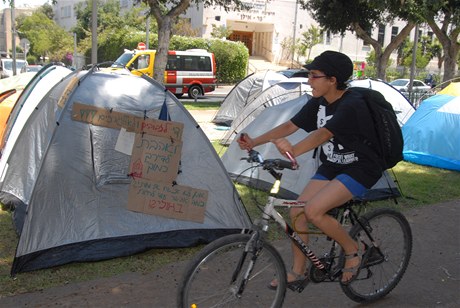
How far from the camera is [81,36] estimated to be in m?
55.2

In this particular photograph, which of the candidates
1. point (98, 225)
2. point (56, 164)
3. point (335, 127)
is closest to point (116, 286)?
point (98, 225)

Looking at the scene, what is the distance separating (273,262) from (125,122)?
98.1 inches

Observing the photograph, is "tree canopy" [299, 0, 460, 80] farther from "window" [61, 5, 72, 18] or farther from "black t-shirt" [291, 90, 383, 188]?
"window" [61, 5, 72, 18]

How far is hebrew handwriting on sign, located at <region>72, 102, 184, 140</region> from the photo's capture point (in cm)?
495

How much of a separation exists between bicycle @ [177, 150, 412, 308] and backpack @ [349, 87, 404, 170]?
458 mm

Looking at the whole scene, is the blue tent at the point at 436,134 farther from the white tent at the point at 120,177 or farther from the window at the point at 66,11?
the window at the point at 66,11

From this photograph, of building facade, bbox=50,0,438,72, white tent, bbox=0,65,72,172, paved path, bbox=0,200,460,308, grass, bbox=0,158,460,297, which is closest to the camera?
paved path, bbox=0,200,460,308

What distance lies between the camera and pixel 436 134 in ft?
30.7

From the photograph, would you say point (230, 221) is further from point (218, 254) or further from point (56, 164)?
point (218, 254)

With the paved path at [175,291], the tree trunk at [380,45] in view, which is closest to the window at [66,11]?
the tree trunk at [380,45]

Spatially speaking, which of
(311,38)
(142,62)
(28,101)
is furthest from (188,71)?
(311,38)

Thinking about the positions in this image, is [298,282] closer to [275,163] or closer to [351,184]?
[351,184]

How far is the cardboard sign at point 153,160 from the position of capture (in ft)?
16.7

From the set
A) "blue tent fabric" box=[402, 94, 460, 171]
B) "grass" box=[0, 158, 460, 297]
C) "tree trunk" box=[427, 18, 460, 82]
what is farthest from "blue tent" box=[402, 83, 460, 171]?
"tree trunk" box=[427, 18, 460, 82]
